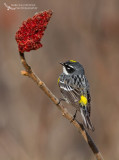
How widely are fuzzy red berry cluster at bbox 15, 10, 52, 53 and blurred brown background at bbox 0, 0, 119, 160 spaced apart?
92.9 inches

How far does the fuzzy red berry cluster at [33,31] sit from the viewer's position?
2855 millimetres

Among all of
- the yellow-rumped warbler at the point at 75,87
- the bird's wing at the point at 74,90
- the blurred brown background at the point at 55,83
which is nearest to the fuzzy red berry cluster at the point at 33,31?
the yellow-rumped warbler at the point at 75,87

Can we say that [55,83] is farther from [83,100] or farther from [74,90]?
[83,100]

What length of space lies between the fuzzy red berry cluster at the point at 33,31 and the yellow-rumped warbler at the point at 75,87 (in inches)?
63.8

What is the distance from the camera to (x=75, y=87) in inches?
196

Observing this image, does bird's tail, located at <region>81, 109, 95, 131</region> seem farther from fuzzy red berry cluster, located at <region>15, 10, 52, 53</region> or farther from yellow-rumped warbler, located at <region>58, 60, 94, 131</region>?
fuzzy red berry cluster, located at <region>15, 10, 52, 53</region>

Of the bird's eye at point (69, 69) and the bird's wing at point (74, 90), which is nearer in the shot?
the bird's wing at point (74, 90)

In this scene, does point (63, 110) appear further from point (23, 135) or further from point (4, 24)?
point (4, 24)

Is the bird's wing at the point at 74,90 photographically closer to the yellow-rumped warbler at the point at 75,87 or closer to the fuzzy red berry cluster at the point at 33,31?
the yellow-rumped warbler at the point at 75,87

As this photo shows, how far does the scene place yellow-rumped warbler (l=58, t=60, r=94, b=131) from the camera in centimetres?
454

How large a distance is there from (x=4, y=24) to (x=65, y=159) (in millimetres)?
2668

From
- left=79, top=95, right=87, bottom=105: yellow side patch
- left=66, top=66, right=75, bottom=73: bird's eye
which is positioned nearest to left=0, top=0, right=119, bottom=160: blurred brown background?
left=66, top=66, right=75, bottom=73: bird's eye

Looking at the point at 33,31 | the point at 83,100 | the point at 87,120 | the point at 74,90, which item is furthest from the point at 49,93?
the point at 74,90

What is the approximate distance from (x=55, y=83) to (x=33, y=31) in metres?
2.92
